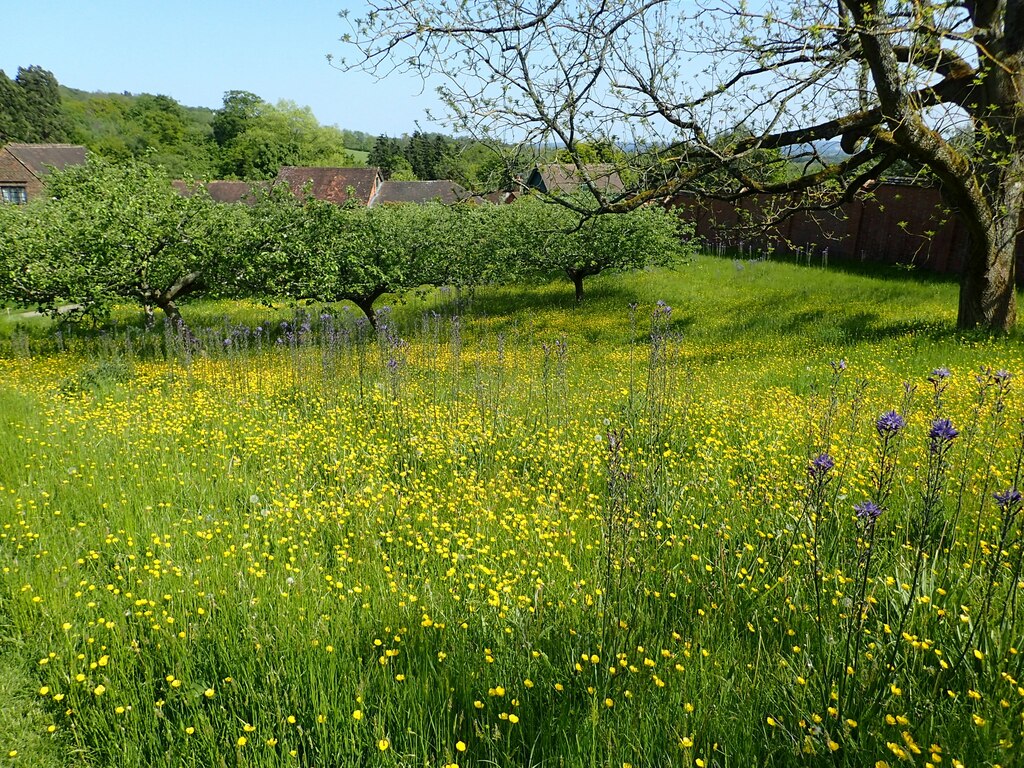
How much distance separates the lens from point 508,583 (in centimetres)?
358

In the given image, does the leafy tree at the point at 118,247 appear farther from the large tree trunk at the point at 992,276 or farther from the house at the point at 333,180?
the house at the point at 333,180

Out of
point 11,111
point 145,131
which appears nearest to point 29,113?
point 11,111

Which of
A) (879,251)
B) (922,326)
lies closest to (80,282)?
(922,326)

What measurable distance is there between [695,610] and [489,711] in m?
1.37

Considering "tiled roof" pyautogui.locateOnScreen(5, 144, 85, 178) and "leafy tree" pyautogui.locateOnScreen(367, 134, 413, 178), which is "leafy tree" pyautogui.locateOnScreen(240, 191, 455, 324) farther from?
"leafy tree" pyautogui.locateOnScreen(367, 134, 413, 178)

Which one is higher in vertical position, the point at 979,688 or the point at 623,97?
the point at 623,97

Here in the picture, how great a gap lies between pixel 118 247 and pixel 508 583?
13171mm

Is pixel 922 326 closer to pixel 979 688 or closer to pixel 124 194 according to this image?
pixel 979 688

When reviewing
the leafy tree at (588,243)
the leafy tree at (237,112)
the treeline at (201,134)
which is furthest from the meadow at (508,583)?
the leafy tree at (237,112)

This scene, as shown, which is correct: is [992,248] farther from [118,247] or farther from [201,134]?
[201,134]

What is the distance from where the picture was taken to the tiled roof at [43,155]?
51.2 meters

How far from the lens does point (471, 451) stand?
5.94m

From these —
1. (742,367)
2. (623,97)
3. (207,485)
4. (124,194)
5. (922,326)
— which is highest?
(623,97)

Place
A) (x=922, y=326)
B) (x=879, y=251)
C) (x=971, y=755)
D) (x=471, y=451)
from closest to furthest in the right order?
1. (x=971, y=755)
2. (x=471, y=451)
3. (x=922, y=326)
4. (x=879, y=251)
